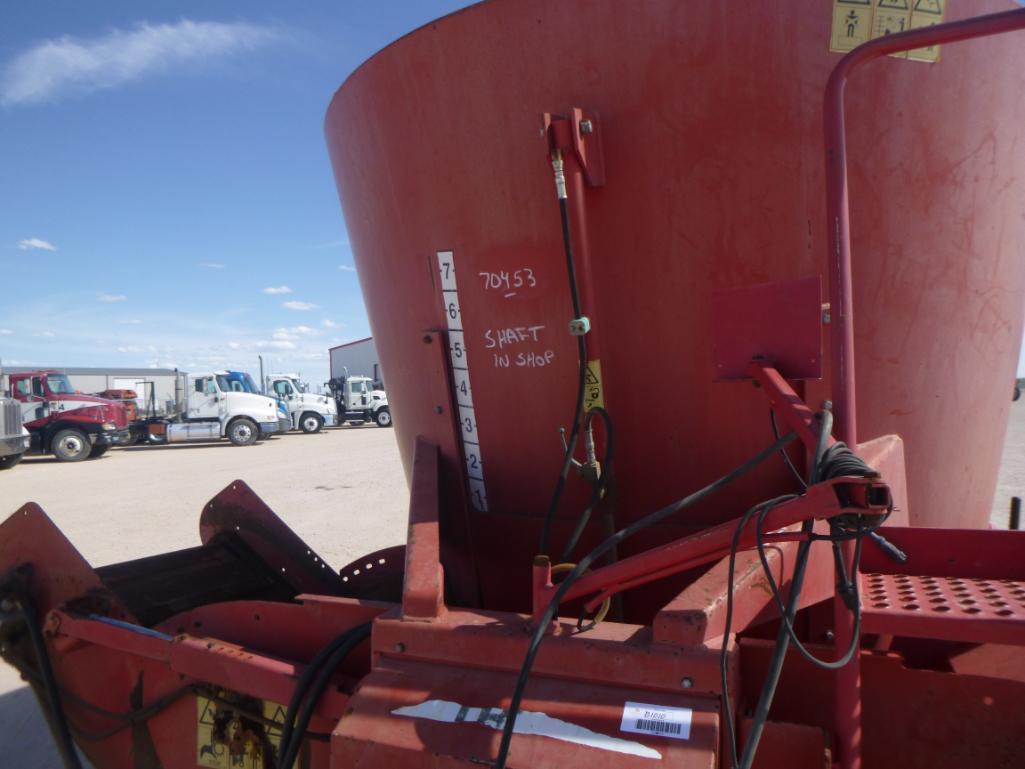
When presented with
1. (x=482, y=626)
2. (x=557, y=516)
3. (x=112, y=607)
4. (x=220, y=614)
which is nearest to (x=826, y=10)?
(x=557, y=516)

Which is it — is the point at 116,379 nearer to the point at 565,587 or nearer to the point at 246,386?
the point at 246,386

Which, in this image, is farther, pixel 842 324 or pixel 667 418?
pixel 667 418

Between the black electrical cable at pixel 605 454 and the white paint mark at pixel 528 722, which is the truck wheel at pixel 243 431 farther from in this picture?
the white paint mark at pixel 528 722

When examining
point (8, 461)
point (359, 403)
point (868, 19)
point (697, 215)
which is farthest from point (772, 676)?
point (359, 403)

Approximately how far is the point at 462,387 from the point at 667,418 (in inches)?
25.1

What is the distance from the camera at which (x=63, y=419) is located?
16453mm

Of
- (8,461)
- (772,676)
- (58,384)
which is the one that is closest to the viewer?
(772,676)

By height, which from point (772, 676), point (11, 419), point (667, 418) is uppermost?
point (11, 419)

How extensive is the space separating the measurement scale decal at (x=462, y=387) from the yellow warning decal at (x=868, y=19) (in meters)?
1.13

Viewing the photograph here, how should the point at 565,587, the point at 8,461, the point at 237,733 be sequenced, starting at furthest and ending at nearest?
the point at 8,461, the point at 237,733, the point at 565,587

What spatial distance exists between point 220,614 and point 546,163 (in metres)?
1.63

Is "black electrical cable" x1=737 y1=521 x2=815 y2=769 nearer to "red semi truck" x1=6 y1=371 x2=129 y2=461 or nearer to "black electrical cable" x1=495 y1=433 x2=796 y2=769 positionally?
"black electrical cable" x1=495 y1=433 x2=796 y2=769

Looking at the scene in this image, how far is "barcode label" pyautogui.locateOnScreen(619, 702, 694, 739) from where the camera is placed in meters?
1.36

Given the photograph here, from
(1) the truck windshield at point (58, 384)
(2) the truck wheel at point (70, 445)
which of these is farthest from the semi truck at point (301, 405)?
(2) the truck wheel at point (70, 445)
